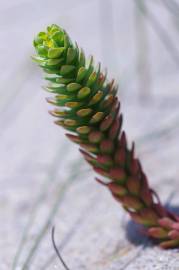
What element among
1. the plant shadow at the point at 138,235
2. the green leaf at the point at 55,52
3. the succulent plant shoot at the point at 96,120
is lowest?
the plant shadow at the point at 138,235

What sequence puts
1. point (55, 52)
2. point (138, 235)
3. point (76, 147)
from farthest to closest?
1. point (76, 147)
2. point (138, 235)
3. point (55, 52)

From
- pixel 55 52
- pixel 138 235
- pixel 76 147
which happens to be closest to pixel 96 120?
pixel 55 52

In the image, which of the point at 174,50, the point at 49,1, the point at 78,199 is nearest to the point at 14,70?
the point at 174,50

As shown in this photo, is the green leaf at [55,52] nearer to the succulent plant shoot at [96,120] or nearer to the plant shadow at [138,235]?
the succulent plant shoot at [96,120]

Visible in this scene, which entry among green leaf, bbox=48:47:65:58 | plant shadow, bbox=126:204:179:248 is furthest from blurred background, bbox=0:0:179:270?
green leaf, bbox=48:47:65:58

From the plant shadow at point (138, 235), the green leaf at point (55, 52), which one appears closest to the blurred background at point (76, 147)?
the plant shadow at point (138, 235)

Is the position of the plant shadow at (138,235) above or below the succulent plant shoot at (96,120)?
below

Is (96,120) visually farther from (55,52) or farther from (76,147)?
(76,147)
